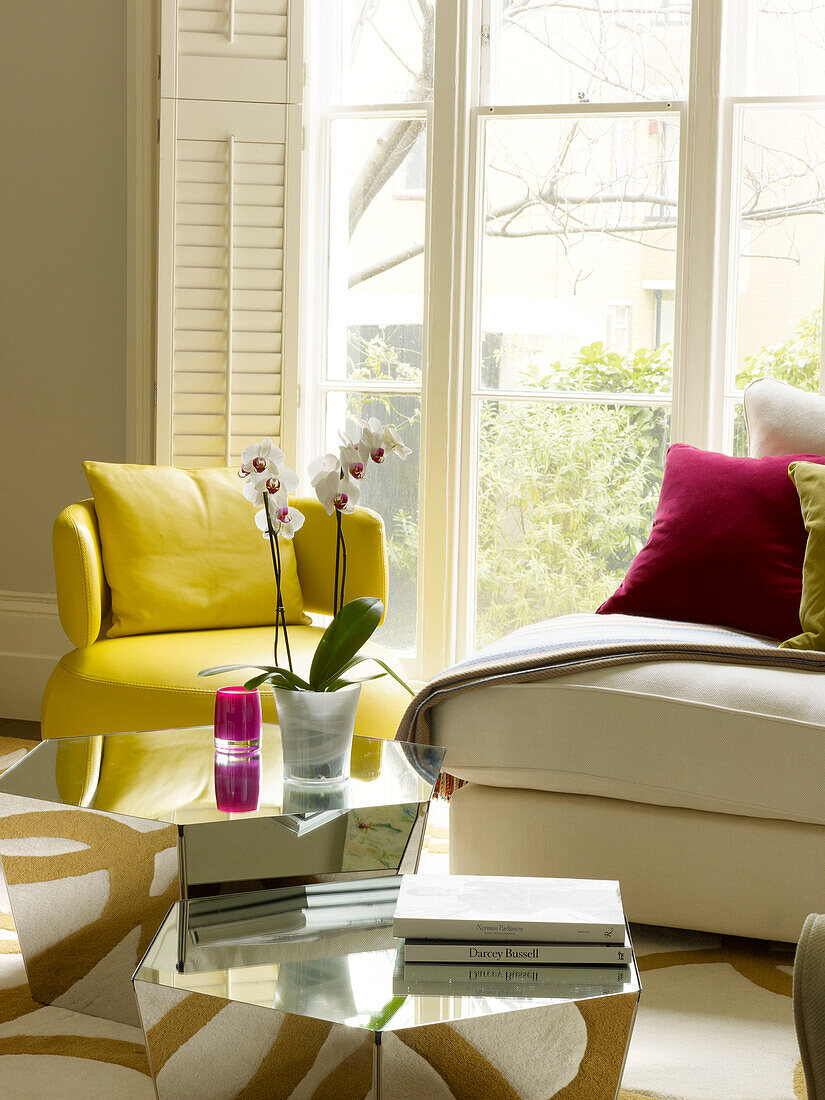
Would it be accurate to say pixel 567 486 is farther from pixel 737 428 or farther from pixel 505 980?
pixel 505 980

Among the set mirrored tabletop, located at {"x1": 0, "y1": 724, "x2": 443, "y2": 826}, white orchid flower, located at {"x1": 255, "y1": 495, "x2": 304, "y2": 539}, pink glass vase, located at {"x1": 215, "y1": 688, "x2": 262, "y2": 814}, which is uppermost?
white orchid flower, located at {"x1": 255, "y1": 495, "x2": 304, "y2": 539}

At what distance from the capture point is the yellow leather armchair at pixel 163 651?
2254 millimetres

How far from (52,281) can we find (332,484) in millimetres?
2072

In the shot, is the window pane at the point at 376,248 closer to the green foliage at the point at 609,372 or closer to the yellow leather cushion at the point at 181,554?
the green foliage at the point at 609,372

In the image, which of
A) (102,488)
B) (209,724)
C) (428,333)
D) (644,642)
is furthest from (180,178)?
(644,642)

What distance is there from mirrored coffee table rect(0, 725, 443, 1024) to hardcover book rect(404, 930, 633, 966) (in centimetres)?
29

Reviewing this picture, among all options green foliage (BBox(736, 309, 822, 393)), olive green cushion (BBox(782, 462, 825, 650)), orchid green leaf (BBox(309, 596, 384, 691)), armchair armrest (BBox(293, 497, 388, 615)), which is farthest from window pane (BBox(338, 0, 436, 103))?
orchid green leaf (BBox(309, 596, 384, 691))

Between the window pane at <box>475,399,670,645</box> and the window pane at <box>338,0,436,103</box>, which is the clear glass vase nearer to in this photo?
the window pane at <box>475,399,670,645</box>

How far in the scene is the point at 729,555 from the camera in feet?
7.31

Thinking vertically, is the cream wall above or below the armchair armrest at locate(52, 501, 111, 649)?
above

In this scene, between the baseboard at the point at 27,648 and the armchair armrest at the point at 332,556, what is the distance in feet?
3.60

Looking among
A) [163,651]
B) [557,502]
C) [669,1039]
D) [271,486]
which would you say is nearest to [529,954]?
[669,1039]

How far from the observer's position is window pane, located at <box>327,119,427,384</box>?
10.6 ft

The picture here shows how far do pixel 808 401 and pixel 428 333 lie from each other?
44.4 inches
